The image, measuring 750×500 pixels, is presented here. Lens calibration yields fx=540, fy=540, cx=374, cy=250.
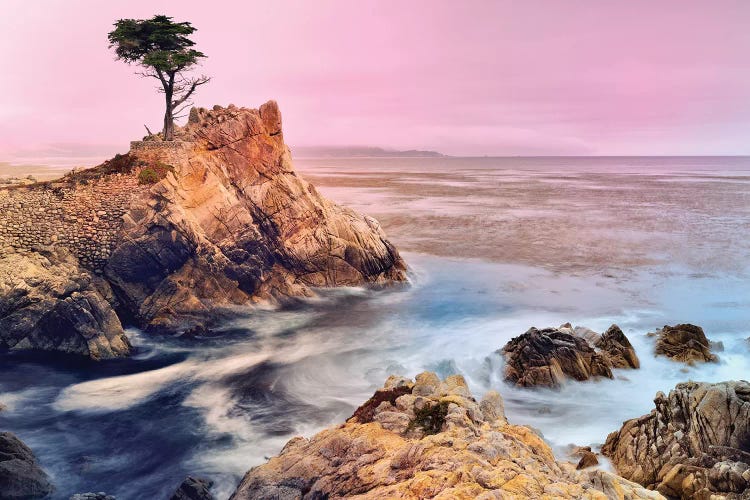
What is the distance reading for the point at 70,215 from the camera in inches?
1094

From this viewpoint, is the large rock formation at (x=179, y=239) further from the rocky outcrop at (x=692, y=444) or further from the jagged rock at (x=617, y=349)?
the rocky outcrop at (x=692, y=444)

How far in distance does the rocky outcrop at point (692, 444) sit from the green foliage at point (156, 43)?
3140 centimetres

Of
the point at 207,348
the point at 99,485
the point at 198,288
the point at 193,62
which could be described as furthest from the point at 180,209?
the point at 99,485

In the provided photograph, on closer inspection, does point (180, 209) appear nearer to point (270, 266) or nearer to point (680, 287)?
point (270, 266)

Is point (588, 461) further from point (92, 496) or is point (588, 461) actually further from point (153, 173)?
point (153, 173)

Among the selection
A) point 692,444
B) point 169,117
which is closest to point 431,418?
point 692,444

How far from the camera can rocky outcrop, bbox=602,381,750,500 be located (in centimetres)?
1196

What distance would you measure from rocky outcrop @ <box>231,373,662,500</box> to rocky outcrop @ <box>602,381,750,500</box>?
231cm

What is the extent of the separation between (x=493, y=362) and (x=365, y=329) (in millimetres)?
7218

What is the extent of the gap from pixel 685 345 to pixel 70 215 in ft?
96.5

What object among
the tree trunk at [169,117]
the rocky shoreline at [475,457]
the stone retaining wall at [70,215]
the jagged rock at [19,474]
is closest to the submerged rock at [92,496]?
the rocky shoreline at [475,457]

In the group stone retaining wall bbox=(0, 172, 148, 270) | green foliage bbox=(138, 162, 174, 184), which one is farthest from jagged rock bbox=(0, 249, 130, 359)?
green foliage bbox=(138, 162, 174, 184)

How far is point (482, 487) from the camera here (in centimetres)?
896

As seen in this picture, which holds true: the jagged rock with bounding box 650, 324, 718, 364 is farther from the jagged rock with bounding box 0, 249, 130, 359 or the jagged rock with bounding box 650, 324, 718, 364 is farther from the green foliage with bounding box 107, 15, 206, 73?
the green foliage with bounding box 107, 15, 206, 73
